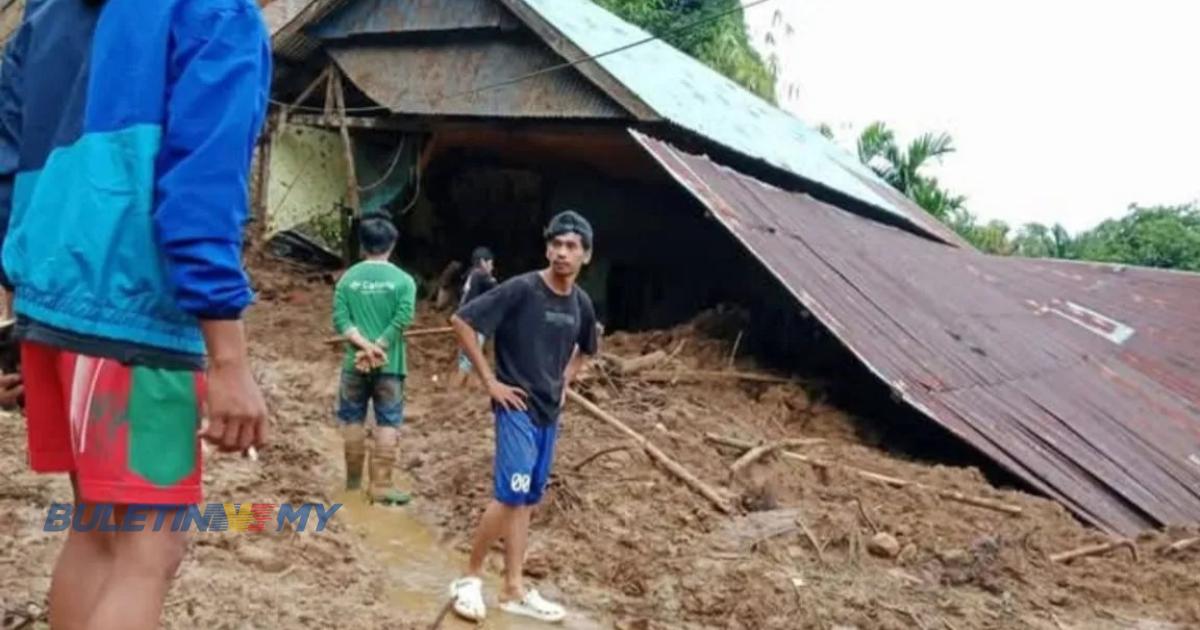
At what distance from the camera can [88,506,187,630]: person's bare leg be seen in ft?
6.18

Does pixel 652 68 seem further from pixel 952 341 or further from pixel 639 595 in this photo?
pixel 639 595

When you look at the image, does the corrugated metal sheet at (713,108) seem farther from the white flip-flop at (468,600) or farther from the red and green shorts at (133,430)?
the red and green shorts at (133,430)

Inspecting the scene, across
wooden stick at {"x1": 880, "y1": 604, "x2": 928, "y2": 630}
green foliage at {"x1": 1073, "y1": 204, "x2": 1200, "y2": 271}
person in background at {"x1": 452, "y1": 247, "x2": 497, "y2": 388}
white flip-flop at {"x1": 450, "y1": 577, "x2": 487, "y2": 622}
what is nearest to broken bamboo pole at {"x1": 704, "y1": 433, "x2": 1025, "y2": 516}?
wooden stick at {"x1": 880, "y1": 604, "x2": 928, "y2": 630}

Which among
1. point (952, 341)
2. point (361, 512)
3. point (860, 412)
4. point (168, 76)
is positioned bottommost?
point (361, 512)

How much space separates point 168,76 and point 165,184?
221mm

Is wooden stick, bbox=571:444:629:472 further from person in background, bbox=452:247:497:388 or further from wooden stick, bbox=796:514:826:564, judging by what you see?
person in background, bbox=452:247:497:388

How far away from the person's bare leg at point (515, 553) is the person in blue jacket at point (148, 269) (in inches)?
93.3

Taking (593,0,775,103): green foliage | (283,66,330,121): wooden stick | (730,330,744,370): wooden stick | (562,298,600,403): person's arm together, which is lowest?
(730,330,744,370): wooden stick

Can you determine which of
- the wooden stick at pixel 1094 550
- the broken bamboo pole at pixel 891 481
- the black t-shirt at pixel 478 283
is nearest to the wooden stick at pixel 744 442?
the broken bamboo pole at pixel 891 481

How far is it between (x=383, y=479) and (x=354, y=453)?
0.22 metres

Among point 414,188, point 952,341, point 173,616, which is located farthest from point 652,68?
point 173,616

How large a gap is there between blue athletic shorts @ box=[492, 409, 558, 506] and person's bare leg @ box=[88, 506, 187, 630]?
2.20 m

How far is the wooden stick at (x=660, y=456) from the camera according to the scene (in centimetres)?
574

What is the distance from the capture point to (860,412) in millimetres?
8086
